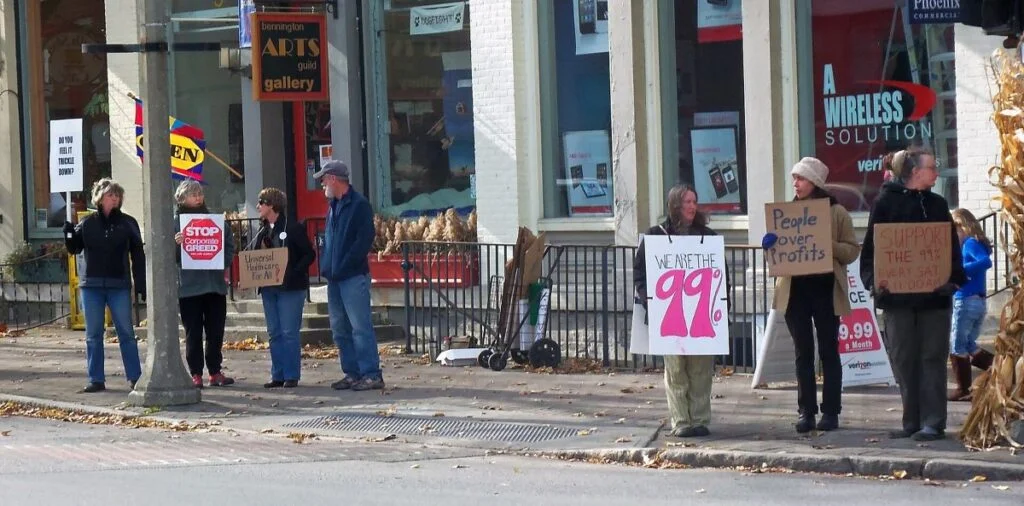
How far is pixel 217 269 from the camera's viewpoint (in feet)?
44.9

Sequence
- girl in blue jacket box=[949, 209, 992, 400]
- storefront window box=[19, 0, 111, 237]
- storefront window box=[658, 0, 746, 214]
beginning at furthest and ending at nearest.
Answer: storefront window box=[19, 0, 111, 237]
storefront window box=[658, 0, 746, 214]
girl in blue jacket box=[949, 209, 992, 400]

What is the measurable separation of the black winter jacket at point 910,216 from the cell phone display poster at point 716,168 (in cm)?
544

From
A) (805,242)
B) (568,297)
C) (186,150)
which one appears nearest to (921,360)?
(805,242)

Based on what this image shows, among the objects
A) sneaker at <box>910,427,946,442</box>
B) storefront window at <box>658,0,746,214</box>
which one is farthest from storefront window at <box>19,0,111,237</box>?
sneaker at <box>910,427,946,442</box>

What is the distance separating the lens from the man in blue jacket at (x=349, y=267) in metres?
12.9

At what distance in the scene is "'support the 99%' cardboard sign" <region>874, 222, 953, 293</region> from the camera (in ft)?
31.7

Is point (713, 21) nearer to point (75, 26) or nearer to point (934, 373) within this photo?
point (934, 373)

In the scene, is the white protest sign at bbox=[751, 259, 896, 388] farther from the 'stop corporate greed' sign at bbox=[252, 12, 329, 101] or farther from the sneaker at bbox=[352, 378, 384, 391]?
the 'stop corporate greed' sign at bbox=[252, 12, 329, 101]

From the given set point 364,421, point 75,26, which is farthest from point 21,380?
point 75,26

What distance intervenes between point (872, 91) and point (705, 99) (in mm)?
1861

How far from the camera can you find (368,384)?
13250 millimetres

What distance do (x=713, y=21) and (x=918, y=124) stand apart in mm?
2462

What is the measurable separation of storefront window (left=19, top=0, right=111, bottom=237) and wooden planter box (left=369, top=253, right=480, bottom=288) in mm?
6219

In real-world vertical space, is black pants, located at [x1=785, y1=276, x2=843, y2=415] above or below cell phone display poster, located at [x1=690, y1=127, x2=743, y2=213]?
below
